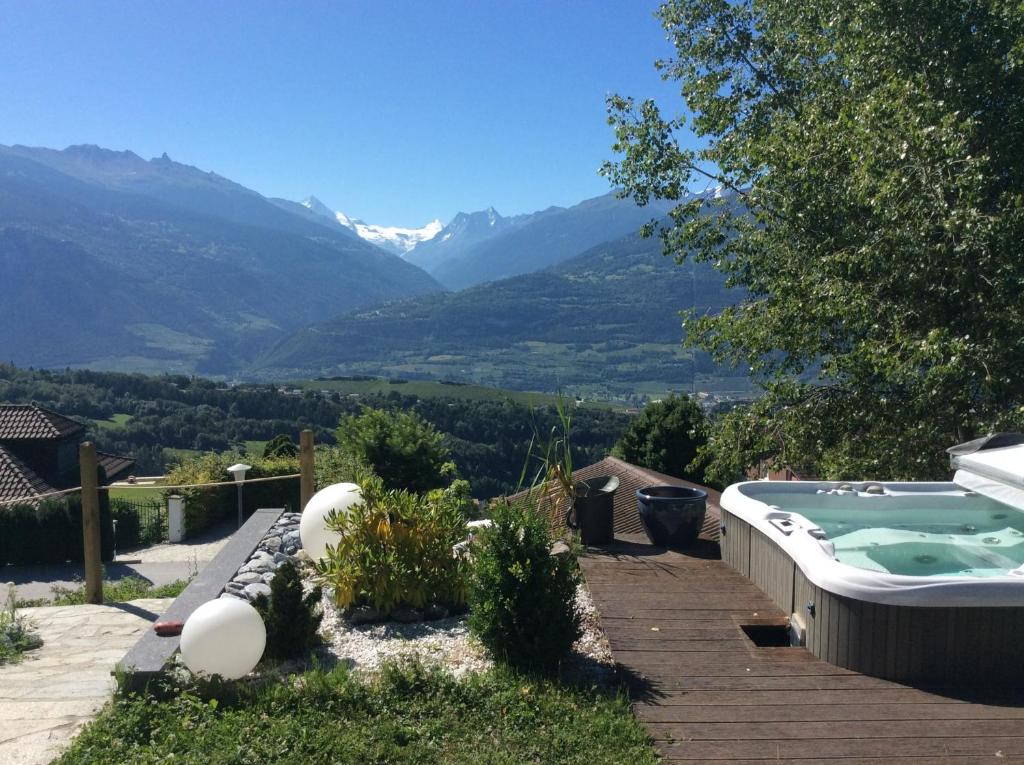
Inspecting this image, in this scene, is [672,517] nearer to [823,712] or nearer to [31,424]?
[823,712]

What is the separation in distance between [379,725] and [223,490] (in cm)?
1677

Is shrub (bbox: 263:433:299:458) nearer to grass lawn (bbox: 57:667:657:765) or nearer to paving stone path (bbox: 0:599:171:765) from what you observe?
paving stone path (bbox: 0:599:171:765)

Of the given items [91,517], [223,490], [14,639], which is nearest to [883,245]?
[91,517]

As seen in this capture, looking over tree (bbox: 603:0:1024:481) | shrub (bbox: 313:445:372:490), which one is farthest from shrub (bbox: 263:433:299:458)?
tree (bbox: 603:0:1024:481)

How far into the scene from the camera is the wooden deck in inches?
134

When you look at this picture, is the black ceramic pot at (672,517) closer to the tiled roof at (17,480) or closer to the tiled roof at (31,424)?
the tiled roof at (17,480)

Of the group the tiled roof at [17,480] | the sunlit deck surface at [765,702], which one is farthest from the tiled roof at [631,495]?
the tiled roof at [17,480]

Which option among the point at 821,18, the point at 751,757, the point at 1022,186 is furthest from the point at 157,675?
the point at 821,18

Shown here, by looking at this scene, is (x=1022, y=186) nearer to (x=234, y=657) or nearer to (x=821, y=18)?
(x=821, y=18)

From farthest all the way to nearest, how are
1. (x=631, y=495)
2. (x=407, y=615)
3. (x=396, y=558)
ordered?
(x=631, y=495)
(x=396, y=558)
(x=407, y=615)

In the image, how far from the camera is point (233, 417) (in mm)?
48312

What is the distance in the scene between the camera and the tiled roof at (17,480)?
851 inches

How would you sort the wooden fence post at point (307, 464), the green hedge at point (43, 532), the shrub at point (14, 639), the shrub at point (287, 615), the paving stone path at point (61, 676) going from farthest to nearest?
the green hedge at point (43, 532)
the wooden fence post at point (307, 464)
the shrub at point (14, 639)
the shrub at point (287, 615)
the paving stone path at point (61, 676)

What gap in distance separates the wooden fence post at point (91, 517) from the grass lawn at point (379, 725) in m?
3.72
